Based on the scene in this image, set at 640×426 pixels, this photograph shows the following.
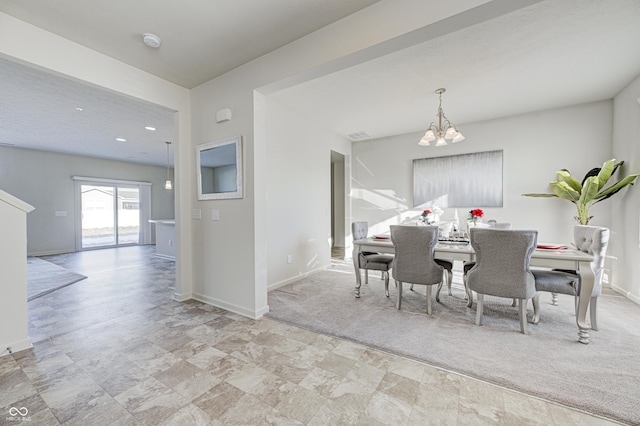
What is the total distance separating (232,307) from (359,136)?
4.15m

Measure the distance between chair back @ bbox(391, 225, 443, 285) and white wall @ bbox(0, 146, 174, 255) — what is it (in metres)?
8.84

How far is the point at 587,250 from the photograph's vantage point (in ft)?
8.16

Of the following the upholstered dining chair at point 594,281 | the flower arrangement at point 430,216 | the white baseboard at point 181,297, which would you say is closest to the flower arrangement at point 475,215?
the flower arrangement at point 430,216

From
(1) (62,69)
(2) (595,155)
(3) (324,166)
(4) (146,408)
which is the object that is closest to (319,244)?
(3) (324,166)

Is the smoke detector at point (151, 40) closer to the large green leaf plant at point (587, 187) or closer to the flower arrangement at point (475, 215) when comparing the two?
the flower arrangement at point (475, 215)

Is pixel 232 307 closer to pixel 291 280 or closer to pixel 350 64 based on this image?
pixel 291 280

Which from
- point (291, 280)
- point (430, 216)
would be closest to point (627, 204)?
point (430, 216)

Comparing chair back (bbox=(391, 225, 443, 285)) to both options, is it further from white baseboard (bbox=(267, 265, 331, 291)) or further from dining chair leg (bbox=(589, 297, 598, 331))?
white baseboard (bbox=(267, 265, 331, 291))

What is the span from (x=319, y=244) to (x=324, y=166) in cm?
149

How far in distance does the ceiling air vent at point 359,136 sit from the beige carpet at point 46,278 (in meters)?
5.53

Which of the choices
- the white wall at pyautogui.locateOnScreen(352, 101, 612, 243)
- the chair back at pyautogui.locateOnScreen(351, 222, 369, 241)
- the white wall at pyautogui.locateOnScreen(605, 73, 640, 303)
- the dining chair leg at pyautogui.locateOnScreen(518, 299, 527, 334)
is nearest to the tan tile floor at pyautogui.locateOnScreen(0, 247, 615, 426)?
the dining chair leg at pyautogui.locateOnScreen(518, 299, 527, 334)

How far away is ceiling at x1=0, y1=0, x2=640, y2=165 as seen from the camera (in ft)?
6.48

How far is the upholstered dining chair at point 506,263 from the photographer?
7.22 ft

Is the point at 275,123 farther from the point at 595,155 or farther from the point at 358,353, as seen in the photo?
the point at 595,155
